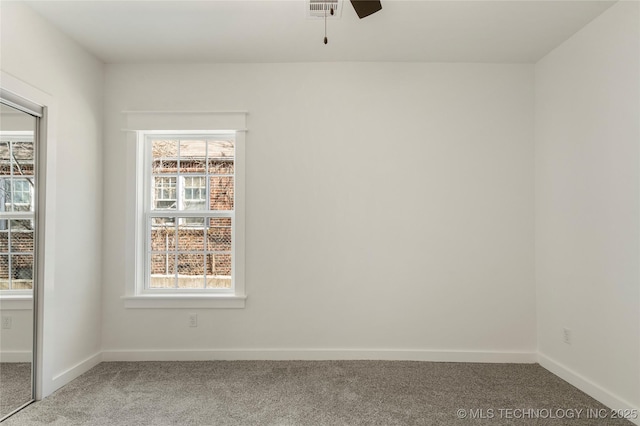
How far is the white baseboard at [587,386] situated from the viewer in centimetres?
240

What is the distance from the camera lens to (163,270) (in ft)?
11.6

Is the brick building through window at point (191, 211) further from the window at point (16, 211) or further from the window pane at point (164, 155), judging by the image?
the window at point (16, 211)

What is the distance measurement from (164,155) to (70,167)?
32.0 inches

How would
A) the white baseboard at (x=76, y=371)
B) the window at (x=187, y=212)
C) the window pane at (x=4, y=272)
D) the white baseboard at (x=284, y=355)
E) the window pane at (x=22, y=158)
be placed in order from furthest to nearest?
1. the window at (x=187, y=212)
2. the white baseboard at (x=284, y=355)
3. the white baseboard at (x=76, y=371)
4. the window pane at (x=22, y=158)
5. the window pane at (x=4, y=272)

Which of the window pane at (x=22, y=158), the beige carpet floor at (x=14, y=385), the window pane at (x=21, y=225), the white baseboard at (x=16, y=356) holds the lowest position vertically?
the beige carpet floor at (x=14, y=385)

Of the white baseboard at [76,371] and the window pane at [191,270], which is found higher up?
the window pane at [191,270]

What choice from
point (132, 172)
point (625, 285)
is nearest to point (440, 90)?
point (625, 285)

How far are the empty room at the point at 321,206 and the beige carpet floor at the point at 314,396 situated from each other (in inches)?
1.3

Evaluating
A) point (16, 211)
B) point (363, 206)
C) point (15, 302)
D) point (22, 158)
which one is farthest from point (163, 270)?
point (363, 206)

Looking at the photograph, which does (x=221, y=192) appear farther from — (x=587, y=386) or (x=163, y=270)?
(x=587, y=386)

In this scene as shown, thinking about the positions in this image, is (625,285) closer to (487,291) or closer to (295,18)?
(487,291)

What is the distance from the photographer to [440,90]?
11.1 ft

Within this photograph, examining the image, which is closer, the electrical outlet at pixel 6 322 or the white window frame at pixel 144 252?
the electrical outlet at pixel 6 322

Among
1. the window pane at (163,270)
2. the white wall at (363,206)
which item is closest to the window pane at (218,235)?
the white wall at (363,206)
